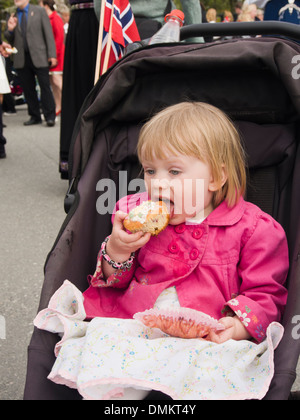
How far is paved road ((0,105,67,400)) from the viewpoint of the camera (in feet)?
8.43

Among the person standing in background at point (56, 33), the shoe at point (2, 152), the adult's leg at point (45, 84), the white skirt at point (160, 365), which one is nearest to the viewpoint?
the white skirt at point (160, 365)

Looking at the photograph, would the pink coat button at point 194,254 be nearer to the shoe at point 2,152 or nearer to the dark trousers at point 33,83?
the shoe at point 2,152

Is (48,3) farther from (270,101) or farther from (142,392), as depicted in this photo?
(142,392)

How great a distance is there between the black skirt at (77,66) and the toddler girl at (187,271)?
2472 mm

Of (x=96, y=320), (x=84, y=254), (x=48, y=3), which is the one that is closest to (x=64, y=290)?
(x=96, y=320)

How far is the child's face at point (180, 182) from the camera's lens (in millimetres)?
1780

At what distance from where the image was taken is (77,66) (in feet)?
14.5

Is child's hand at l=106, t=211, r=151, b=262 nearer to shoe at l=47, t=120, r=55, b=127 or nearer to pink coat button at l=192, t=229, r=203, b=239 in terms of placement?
pink coat button at l=192, t=229, r=203, b=239

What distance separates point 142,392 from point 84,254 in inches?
27.7

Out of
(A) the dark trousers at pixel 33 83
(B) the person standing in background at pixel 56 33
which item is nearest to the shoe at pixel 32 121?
(A) the dark trousers at pixel 33 83

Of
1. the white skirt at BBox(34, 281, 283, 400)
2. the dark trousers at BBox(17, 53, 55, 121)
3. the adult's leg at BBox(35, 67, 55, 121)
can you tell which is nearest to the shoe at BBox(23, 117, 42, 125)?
the dark trousers at BBox(17, 53, 55, 121)

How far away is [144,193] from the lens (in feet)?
6.81

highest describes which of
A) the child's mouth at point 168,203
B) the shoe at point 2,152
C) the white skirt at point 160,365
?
the child's mouth at point 168,203

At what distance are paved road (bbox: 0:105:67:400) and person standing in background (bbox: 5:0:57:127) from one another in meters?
1.00
